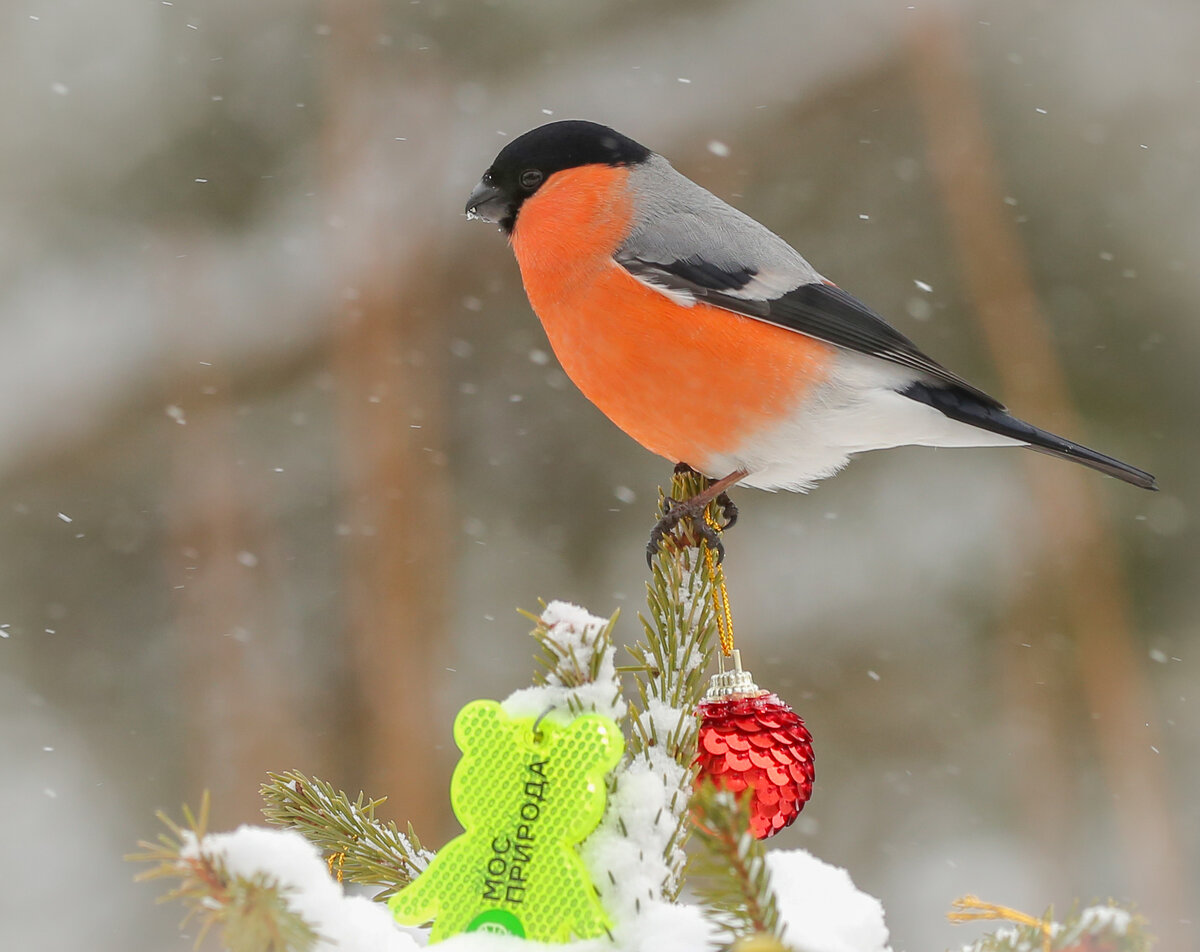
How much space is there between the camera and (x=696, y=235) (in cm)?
132

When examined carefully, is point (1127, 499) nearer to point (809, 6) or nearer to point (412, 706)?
point (809, 6)

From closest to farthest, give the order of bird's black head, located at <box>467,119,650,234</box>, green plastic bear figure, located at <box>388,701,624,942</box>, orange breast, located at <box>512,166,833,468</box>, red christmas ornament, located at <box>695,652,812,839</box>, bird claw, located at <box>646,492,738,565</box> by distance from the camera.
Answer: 1. green plastic bear figure, located at <box>388,701,624,942</box>
2. red christmas ornament, located at <box>695,652,812,839</box>
3. bird claw, located at <box>646,492,738,565</box>
4. orange breast, located at <box>512,166,833,468</box>
5. bird's black head, located at <box>467,119,650,234</box>

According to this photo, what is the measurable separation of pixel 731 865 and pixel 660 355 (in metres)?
0.74

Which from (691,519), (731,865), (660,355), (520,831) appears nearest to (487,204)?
(660,355)

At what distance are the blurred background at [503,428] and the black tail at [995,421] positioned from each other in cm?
116

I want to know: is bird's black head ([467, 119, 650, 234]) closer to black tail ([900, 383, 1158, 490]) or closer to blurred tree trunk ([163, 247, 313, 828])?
black tail ([900, 383, 1158, 490])

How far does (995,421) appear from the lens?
4.09ft

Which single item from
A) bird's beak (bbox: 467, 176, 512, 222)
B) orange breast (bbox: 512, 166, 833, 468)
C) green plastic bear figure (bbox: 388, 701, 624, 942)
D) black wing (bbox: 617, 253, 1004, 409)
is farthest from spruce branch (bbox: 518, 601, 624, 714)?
bird's beak (bbox: 467, 176, 512, 222)

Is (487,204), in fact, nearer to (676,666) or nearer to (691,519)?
(691,519)

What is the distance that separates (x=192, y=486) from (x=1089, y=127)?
2.30m

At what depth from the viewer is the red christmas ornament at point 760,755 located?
73 centimetres

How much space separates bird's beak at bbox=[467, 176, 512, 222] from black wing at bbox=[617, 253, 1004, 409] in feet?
0.65

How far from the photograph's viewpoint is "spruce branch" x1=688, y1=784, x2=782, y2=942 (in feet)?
1.57

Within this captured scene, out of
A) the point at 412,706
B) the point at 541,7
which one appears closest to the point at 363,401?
the point at 412,706
